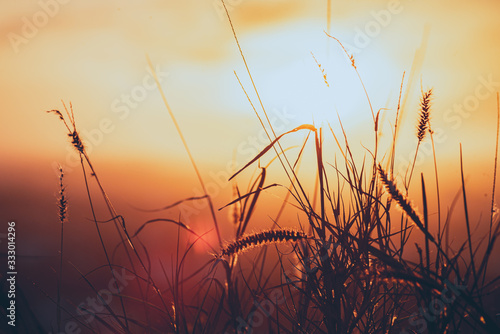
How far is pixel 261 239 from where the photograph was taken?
4.78 ft

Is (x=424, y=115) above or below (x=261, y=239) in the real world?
above

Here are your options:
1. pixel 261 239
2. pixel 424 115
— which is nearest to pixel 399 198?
pixel 261 239

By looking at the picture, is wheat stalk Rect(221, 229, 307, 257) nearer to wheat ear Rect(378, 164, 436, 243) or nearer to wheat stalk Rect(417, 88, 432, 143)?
wheat ear Rect(378, 164, 436, 243)

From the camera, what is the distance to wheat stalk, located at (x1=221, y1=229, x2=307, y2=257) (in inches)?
57.1

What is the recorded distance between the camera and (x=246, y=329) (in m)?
1.58

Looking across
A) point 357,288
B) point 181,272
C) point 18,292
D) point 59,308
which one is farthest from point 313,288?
point 18,292

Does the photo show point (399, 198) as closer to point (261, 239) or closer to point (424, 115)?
point (261, 239)

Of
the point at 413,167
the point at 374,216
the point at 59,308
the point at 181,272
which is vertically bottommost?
the point at 59,308

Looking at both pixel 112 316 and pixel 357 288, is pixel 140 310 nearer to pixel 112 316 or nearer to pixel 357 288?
pixel 112 316

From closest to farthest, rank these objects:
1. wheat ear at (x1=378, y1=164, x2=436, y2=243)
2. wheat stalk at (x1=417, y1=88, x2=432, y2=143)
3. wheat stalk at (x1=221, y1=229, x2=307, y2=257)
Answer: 1. wheat ear at (x1=378, y1=164, x2=436, y2=243)
2. wheat stalk at (x1=221, y1=229, x2=307, y2=257)
3. wheat stalk at (x1=417, y1=88, x2=432, y2=143)

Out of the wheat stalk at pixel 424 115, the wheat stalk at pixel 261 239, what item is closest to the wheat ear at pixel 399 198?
the wheat stalk at pixel 261 239

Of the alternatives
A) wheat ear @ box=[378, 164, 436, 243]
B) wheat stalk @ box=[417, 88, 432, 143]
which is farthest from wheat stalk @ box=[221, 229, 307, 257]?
wheat stalk @ box=[417, 88, 432, 143]

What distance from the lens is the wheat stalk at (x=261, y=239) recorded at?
1.45m

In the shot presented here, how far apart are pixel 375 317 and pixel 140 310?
0.83 m
